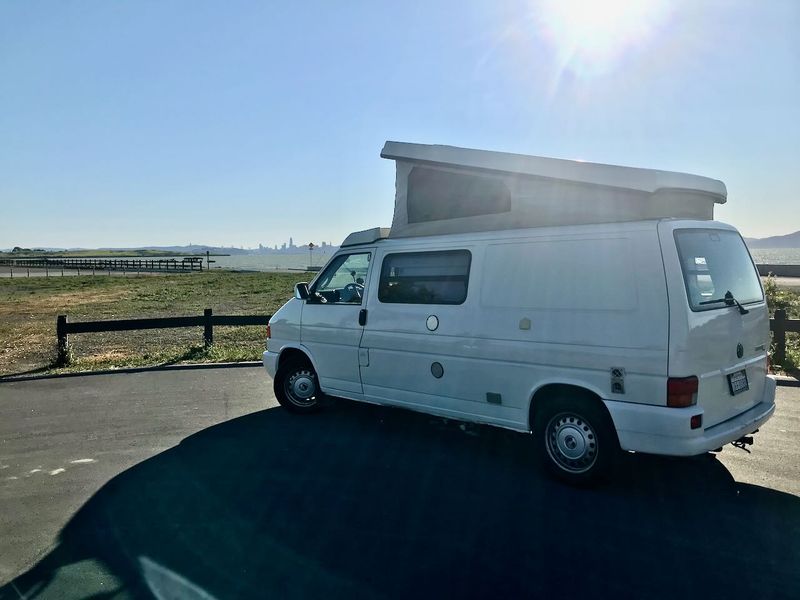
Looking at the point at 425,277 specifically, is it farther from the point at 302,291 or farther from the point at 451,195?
the point at 302,291

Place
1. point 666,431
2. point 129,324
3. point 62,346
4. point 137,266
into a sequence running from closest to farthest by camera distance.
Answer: point 666,431 < point 62,346 < point 129,324 < point 137,266

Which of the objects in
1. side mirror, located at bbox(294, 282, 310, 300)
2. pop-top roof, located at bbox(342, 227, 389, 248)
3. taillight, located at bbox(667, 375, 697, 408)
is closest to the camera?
taillight, located at bbox(667, 375, 697, 408)

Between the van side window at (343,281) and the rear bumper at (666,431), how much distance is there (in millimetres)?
2960

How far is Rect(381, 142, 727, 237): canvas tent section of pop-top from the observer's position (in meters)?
4.61

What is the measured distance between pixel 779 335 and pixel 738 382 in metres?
5.63

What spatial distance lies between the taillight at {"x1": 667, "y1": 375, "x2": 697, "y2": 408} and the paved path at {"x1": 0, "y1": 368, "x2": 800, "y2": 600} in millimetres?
822

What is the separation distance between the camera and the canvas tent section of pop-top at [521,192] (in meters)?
4.61

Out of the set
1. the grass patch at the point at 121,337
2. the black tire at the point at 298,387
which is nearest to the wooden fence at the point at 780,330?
the black tire at the point at 298,387

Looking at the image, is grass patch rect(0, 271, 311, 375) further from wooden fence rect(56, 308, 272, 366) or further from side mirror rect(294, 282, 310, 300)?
side mirror rect(294, 282, 310, 300)

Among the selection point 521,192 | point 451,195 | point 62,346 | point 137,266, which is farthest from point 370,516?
point 137,266

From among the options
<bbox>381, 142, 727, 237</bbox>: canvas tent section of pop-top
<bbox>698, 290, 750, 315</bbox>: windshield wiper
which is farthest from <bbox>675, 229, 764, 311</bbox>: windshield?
<bbox>381, 142, 727, 237</bbox>: canvas tent section of pop-top

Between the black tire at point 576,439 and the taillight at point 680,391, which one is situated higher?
the taillight at point 680,391

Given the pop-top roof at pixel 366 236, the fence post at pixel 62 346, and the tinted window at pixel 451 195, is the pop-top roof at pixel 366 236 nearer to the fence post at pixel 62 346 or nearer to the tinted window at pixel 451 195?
the tinted window at pixel 451 195

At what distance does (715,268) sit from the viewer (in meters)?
4.63
